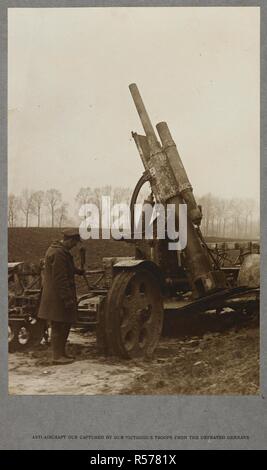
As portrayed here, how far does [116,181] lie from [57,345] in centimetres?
150

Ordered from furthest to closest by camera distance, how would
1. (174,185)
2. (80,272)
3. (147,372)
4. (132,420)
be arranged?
(174,185) < (80,272) < (147,372) < (132,420)

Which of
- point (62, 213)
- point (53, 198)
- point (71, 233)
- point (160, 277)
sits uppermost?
point (53, 198)

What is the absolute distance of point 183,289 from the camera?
6.50 metres

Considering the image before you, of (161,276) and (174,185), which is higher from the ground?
(174,185)

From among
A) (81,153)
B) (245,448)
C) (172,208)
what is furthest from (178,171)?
(245,448)

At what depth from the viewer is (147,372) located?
5.79 metres

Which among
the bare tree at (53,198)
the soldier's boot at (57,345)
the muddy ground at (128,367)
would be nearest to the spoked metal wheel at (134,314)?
the muddy ground at (128,367)

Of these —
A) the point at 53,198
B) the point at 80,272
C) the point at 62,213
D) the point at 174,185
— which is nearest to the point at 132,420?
the point at 80,272

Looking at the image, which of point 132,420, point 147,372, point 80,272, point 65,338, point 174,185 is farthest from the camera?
point 174,185

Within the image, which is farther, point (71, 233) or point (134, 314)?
point (134, 314)

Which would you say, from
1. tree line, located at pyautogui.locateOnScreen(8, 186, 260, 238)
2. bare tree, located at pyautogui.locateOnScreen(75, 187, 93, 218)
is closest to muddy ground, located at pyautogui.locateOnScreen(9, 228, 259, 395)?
tree line, located at pyautogui.locateOnScreen(8, 186, 260, 238)

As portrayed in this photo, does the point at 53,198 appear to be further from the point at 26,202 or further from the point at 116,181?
the point at 116,181

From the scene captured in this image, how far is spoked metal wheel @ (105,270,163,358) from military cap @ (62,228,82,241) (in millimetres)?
525
